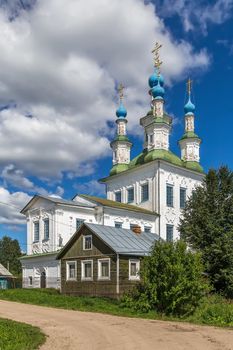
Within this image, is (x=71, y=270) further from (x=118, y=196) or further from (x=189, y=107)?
(x=189, y=107)

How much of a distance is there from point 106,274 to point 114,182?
2312 centimetres

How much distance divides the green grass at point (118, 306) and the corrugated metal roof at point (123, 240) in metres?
3.15

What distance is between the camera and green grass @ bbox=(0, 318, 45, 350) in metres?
Answer: 11.7

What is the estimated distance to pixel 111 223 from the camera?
136ft

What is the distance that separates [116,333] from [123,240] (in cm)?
1418

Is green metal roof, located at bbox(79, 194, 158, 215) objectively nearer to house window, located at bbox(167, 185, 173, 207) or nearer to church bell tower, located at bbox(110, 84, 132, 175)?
house window, located at bbox(167, 185, 173, 207)

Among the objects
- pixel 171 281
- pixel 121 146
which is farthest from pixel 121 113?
pixel 171 281

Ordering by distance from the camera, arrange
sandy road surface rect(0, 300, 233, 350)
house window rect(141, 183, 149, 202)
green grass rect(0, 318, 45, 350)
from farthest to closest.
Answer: house window rect(141, 183, 149, 202)
sandy road surface rect(0, 300, 233, 350)
green grass rect(0, 318, 45, 350)

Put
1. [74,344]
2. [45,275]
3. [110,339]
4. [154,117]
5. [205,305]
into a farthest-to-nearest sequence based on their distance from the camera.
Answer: [154,117]
[45,275]
[205,305]
[110,339]
[74,344]

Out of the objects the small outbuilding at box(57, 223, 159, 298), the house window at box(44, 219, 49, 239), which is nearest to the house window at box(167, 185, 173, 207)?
the house window at box(44, 219, 49, 239)

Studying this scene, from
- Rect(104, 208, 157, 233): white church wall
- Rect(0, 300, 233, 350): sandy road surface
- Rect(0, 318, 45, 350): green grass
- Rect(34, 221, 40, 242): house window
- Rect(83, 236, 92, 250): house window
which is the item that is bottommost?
Rect(0, 300, 233, 350): sandy road surface

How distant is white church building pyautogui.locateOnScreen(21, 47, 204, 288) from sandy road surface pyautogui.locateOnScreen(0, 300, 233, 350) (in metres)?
17.5

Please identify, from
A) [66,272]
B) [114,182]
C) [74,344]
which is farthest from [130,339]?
[114,182]

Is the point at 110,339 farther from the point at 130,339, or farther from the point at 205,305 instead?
the point at 205,305
